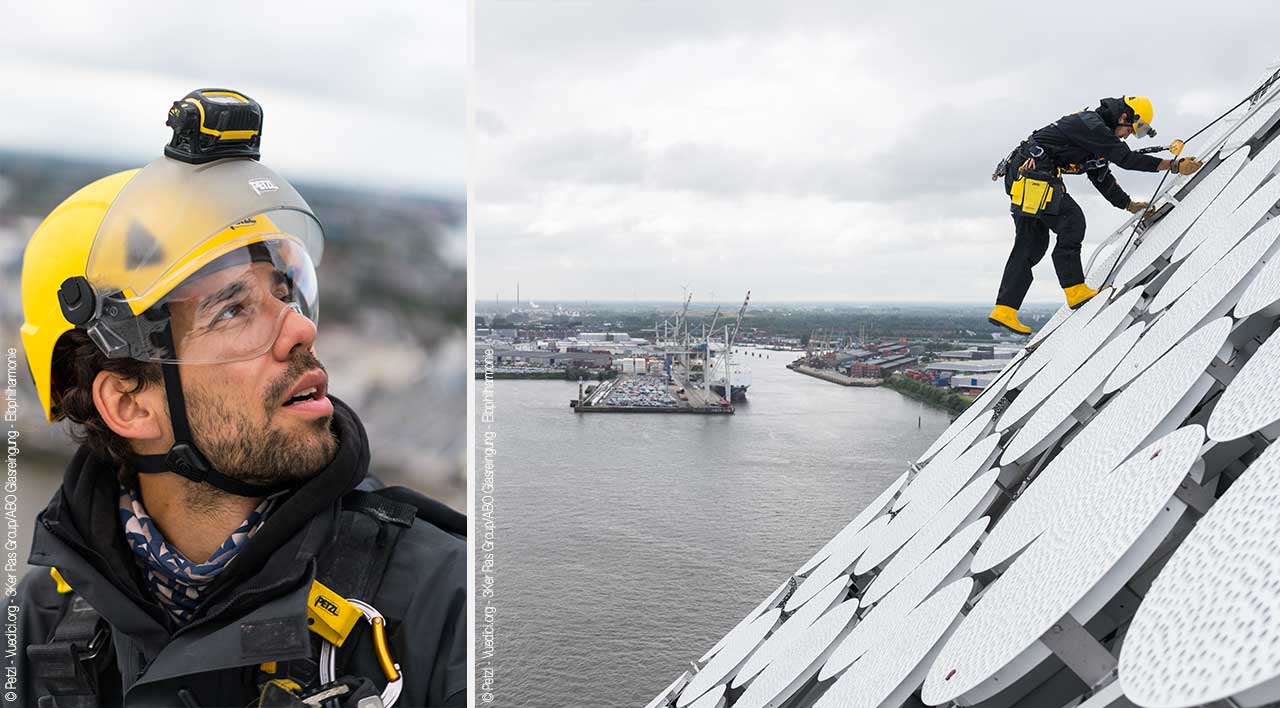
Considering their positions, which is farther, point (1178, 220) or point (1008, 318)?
point (1008, 318)

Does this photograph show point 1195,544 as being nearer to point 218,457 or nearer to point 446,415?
point 218,457

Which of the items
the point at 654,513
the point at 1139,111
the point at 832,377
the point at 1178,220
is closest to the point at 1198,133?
the point at 1139,111

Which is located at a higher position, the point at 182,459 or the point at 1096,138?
the point at 1096,138

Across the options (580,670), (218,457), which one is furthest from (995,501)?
(580,670)

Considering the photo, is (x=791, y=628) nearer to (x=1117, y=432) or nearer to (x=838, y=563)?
(x=838, y=563)

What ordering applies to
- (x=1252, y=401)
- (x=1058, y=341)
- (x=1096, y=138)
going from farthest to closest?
(x=1096, y=138) < (x=1058, y=341) < (x=1252, y=401)

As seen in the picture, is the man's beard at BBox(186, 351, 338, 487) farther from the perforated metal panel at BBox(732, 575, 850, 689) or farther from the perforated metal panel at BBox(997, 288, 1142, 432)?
the perforated metal panel at BBox(997, 288, 1142, 432)
